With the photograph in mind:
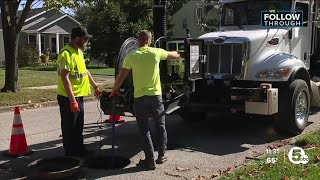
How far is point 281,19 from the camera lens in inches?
352

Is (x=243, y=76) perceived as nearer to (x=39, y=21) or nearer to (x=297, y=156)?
(x=297, y=156)

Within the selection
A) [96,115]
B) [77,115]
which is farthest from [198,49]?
[96,115]

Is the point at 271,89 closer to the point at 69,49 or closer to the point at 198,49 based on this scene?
the point at 198,49

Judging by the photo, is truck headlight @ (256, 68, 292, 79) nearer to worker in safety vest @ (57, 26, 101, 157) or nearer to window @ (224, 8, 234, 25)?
window @ (224, 8, 234, 25)

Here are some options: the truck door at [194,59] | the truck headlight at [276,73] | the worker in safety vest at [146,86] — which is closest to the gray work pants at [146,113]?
the worker in safety vest at [146,86]

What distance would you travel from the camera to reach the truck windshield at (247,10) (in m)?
9.13

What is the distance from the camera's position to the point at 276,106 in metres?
7.66

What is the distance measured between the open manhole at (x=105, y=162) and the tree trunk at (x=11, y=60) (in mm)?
8726

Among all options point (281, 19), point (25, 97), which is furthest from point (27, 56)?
point (281, 19)

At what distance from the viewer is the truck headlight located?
786 cm

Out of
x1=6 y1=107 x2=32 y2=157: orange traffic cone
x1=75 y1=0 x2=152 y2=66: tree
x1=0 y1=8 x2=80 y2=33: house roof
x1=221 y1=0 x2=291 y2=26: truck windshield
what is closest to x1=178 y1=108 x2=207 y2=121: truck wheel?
x1=221 y1=0 x2=291 y2=26: truck windshield

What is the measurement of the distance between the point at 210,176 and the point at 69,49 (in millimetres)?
2646

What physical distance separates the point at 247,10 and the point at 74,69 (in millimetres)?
4644

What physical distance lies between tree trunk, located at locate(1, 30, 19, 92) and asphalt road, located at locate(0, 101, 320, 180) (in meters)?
3.50
